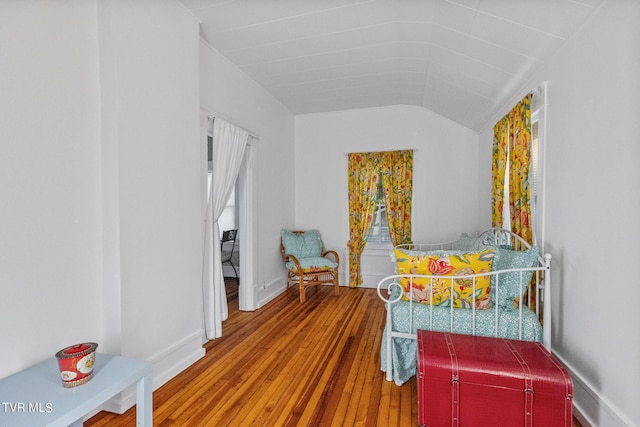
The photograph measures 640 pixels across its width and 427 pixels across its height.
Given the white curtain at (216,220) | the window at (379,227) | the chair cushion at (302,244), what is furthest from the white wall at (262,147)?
the window at (379,227)

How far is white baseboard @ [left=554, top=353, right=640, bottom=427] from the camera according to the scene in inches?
59.8

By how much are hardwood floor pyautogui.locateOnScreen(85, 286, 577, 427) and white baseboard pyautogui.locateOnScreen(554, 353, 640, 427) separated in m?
0.92

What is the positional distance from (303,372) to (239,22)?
9.16 ft

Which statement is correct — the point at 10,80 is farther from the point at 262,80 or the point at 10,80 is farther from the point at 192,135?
the point at 262,80

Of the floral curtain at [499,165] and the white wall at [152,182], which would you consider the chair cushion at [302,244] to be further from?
the floral curtain at [499,165]

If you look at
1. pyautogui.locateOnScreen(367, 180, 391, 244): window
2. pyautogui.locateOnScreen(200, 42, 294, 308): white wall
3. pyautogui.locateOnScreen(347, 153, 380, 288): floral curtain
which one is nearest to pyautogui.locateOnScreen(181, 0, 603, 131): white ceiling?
pyautogui.locateOnScreen(200, 42, 294, 308): white wall

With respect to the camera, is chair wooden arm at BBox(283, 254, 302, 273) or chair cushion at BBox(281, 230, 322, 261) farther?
chair cushion at BBox(281, 230, 322, 261)

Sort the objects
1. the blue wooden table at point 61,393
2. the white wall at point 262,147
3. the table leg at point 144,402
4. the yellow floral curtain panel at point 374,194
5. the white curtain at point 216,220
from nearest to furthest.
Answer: the blue wooden table at point 61,393
the table leg at point 144,402
the white curtain at point 216,220
the white wall at point 262,147
the yellow floral curtain panel at point 374,194

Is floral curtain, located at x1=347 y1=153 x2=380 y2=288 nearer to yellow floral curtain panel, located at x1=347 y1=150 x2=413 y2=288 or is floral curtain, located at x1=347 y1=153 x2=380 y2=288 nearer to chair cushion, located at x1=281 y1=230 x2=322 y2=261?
yellow floral curtain panel, located at x1=347 y1=150 x2=413 y2=288

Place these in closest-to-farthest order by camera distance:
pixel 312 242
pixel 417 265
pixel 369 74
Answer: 1. pixel 417 265
2. pixel 369 74
3. pixel 312 242

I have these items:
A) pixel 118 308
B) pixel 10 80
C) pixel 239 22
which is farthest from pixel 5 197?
pixel 239 22

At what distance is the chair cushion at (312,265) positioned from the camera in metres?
4.15

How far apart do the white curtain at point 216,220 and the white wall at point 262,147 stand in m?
0.25

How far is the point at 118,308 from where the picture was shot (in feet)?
6.17
